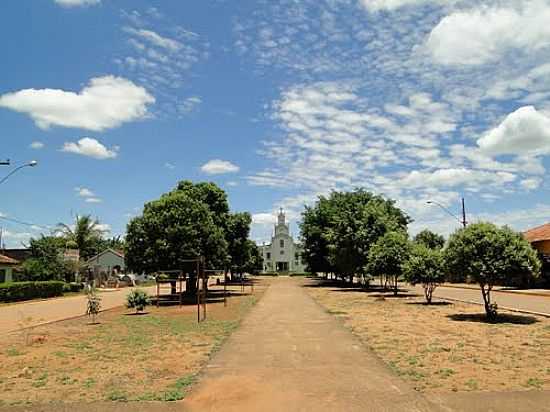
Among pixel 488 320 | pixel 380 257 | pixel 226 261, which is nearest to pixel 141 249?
pixel 226 261

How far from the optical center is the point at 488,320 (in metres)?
18.3

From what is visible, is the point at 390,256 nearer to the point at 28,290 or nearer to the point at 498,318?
the point at 498,318

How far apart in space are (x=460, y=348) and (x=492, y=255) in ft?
22.0

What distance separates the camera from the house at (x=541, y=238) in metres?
38.5

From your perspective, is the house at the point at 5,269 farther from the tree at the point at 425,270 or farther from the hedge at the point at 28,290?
the tree at the point at 425,270

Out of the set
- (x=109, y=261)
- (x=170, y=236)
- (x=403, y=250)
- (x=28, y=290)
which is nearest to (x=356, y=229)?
(x=403, y=250)

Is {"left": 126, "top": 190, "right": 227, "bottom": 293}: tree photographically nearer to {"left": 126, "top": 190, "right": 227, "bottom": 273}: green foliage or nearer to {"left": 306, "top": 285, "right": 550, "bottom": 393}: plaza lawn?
{"left": 126, "top": 190, "right": 227, "bottom": 273}: green foliage

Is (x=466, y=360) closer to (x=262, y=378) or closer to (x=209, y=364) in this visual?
(x=262, y=378)

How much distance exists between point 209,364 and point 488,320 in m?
11.7

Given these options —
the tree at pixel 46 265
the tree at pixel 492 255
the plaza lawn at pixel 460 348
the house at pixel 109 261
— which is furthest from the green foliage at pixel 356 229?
the house at pixel 109 261

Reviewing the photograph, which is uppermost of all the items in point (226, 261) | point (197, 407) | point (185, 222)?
point (185, 222)

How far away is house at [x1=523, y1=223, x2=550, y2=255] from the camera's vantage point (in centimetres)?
3853

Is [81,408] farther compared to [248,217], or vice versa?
[248,217]

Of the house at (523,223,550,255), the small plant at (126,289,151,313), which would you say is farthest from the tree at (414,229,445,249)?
the small plant at (126,289,151,313)
